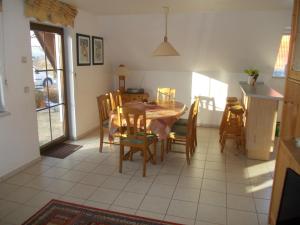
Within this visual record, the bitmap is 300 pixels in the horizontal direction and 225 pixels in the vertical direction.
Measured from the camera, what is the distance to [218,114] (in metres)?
5.88

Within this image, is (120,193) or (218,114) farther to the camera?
(218,114)

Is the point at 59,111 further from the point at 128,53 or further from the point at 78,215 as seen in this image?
the point at 78,215

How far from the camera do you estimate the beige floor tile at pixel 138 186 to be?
310 cm

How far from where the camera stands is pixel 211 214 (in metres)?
2.66

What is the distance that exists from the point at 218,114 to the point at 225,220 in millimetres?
3546

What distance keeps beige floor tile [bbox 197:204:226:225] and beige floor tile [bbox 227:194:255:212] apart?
147mm

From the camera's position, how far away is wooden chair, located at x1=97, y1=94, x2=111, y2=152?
13.8 feet

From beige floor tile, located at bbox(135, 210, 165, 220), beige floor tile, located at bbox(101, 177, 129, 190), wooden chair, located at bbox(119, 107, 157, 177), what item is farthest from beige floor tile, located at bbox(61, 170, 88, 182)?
beige floor tile, located at bbox(135, 210, 165, 220)

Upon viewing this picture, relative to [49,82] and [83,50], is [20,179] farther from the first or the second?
[83,50]

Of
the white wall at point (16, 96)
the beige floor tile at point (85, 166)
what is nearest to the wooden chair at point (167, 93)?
the beige floor tile at point (85, 166)

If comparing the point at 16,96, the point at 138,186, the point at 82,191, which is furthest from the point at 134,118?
the point at 16,96

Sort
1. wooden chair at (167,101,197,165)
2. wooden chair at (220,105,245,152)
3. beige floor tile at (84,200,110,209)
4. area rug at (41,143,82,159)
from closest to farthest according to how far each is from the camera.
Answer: beige floor tile at (84,200,110,209) → wooden chair at (167,101,197,165) → area rug at (41,143,82,159) → wooden chair at (220,105,245,152)

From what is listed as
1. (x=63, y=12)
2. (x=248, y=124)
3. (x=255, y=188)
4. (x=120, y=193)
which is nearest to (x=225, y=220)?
(x=255, y=188)

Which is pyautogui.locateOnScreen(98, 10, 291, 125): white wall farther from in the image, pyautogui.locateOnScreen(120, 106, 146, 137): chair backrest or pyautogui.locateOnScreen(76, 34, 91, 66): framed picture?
pyautogui.locateOnScreen(120, 106, 146, 137): chair backrest
